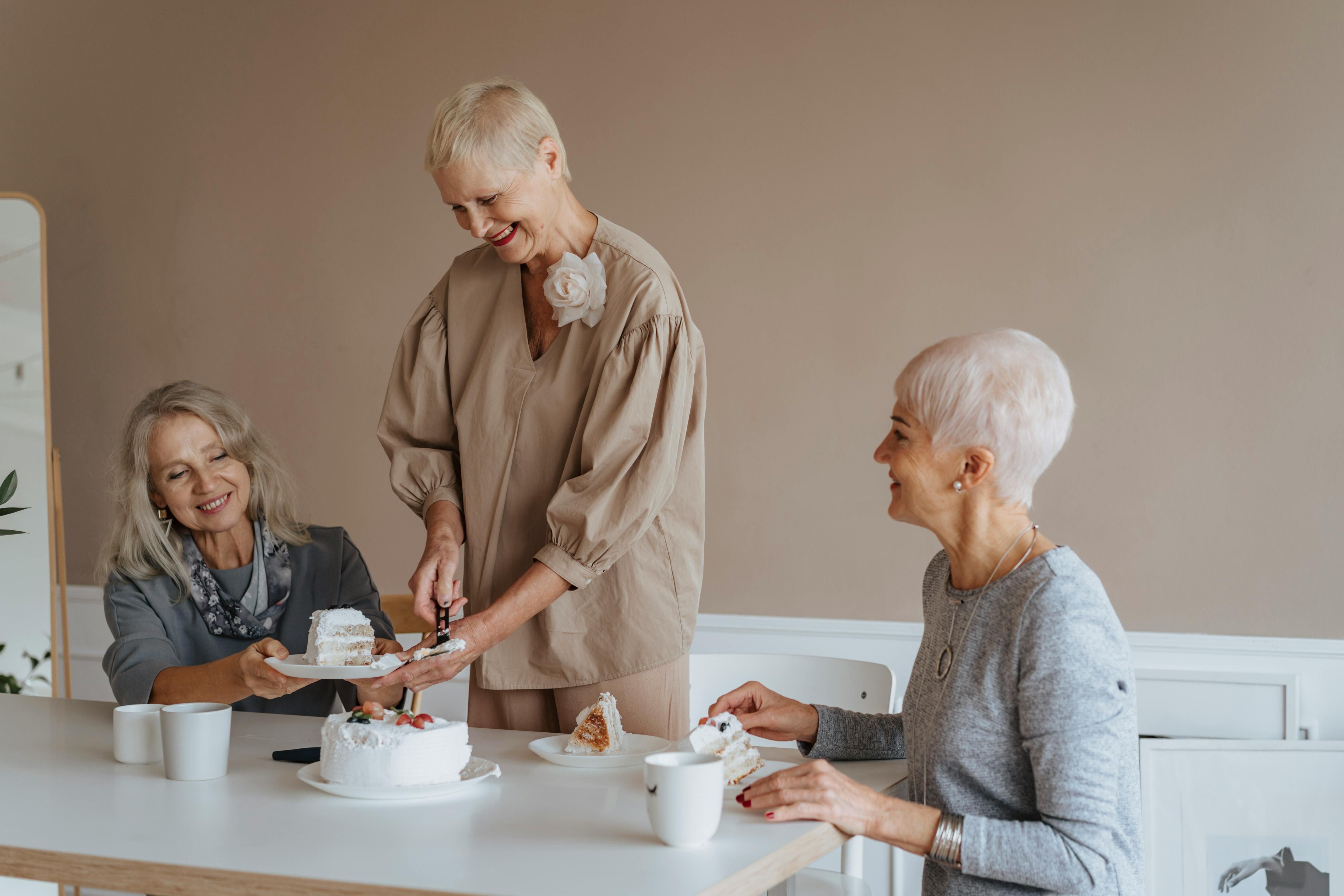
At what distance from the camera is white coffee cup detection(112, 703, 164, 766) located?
153 cm

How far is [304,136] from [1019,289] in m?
2.13

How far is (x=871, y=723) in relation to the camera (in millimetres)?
1591

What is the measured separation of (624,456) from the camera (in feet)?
5.60

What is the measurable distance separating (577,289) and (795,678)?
91 cm

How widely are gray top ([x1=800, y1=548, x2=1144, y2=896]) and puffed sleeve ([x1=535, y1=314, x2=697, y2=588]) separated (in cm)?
49

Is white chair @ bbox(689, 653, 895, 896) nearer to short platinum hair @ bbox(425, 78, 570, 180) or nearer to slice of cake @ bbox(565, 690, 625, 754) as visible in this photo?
slice of cake @ bbox(565, 690, 625, 754)

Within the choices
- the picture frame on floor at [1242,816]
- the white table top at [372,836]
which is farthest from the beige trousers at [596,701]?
the picture frame on floor at [1242,816]

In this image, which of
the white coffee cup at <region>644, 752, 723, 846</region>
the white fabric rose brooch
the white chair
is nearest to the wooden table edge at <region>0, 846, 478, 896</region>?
the white coffee cup at <region>644, 752, 723, 846</region>

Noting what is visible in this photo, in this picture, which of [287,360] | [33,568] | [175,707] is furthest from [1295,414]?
[33,568]

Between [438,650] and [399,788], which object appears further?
[438,650]

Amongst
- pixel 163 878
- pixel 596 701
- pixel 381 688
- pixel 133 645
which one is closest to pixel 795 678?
pixel 596 701

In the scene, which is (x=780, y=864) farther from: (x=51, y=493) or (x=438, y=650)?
(x=51, y=493)

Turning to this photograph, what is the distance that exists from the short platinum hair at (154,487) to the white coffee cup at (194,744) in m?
0.75

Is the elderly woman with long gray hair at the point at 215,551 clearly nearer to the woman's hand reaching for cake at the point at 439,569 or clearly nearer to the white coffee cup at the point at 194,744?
the woman's hand reaching for cake at the point at 439,569
